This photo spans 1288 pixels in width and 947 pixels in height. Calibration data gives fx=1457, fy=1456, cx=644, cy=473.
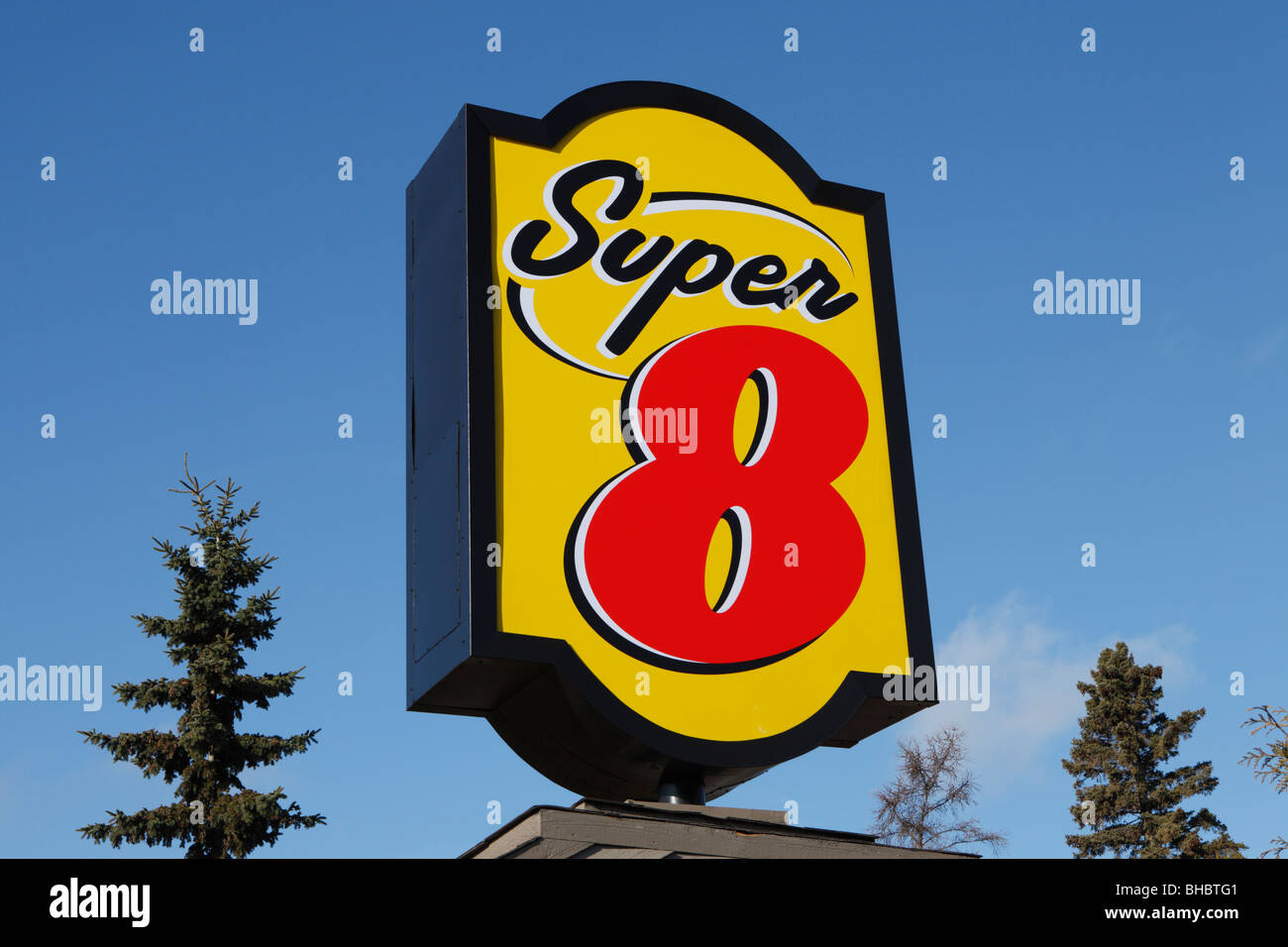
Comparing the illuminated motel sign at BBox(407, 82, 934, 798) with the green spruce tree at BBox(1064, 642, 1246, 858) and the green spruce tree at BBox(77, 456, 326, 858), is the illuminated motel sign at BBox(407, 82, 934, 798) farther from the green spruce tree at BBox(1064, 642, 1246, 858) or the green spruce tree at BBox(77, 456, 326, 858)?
the green spruce tree at BBox(1064, 642, 1246, 858)

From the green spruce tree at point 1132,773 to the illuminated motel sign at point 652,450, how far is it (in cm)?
2396

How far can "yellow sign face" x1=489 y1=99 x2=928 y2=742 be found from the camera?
1117 cm

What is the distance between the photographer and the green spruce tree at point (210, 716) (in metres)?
22.1

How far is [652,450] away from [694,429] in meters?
0.46

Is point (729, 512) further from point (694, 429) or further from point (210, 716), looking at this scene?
point (210, 716)

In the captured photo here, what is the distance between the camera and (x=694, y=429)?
39.9ft

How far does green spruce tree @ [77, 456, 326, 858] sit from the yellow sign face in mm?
12872

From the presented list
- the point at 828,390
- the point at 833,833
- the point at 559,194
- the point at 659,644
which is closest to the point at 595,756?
the point at 659,644

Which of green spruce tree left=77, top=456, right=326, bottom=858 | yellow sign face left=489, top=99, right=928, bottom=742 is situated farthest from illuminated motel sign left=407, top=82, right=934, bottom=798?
green spruce tree left=77, top=456, right=326, bottom=858

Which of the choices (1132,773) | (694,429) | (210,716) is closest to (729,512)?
(694,429)

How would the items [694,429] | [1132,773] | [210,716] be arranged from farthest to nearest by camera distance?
1. [1132,773]
2. [210,716]
3. [694,429]

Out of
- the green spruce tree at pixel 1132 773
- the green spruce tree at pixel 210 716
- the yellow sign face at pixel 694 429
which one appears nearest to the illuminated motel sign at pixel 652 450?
the yellow sign face at pixel 694 429

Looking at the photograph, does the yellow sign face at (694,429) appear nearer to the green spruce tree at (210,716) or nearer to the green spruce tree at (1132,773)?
the green spruce tree at (210,716)
